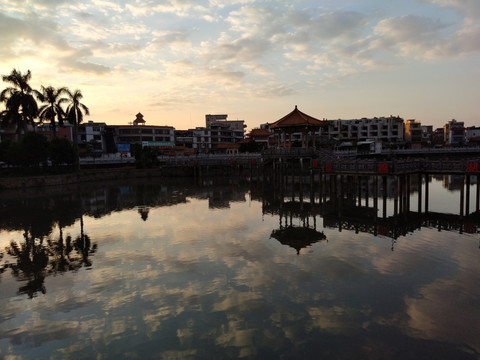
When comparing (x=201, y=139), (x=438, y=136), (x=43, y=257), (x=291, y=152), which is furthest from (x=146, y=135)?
(x=438, y=136)

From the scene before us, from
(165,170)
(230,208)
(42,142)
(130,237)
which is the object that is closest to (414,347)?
(130,237)

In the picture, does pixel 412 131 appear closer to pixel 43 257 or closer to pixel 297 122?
pixel 297 122

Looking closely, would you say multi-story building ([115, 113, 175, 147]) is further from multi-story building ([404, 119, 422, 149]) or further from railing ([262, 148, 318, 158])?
multi-story building ([404, 119, 422, 149])

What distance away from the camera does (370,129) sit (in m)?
115

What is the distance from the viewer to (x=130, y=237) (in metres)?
23.5

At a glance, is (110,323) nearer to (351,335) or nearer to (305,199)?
(351,335)

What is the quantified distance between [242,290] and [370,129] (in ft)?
368

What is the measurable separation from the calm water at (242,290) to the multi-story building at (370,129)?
302ft

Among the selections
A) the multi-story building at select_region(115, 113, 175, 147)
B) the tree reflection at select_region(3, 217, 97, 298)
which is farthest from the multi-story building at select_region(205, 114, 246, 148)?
the tree reflection at select_region(3, 217, 97, 298)

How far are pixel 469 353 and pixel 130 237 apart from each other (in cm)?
1968

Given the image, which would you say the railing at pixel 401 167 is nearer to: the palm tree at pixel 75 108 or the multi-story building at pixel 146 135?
the palm tree at pixel 75 108

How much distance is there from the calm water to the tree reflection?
7cm

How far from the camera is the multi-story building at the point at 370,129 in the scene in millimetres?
113875

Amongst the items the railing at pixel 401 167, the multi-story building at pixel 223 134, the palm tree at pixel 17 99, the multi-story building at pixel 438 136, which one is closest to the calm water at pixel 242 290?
the railing at pixel 401 167
